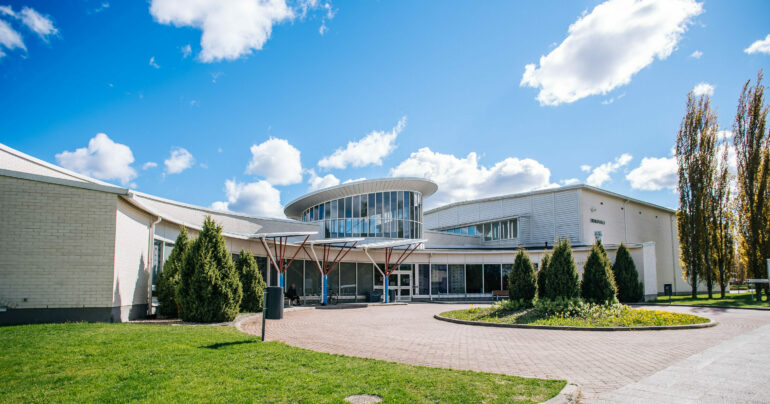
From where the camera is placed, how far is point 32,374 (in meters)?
5.80

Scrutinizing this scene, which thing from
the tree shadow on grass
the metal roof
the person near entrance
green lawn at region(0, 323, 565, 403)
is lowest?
Result: the person near entrance

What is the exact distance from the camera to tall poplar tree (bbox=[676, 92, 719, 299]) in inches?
1178

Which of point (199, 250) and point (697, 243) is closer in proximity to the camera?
point (199, 250)

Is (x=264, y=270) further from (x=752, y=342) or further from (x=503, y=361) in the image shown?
(x=752, y=342)

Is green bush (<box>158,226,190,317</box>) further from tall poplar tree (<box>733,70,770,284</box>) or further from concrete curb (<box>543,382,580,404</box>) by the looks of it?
tall poplar tree (<box>733,70,770,284</box>)

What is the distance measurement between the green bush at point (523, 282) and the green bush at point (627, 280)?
12.6 meters

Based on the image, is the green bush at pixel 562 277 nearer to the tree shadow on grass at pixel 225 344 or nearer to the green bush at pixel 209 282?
the green bush at pixel 209 282

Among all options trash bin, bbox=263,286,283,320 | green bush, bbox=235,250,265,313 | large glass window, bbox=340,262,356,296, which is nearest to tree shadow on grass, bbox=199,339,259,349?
trash bin, bbox=263,286,283,320

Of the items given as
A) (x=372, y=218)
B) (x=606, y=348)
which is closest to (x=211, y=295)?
(x=606, y=348)

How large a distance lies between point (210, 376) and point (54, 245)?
764cm

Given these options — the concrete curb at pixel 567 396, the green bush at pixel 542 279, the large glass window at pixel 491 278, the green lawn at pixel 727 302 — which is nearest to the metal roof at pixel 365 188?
the large glass window at pixel 491 278

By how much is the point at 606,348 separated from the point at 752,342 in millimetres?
3337

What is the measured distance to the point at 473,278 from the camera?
31750 mm

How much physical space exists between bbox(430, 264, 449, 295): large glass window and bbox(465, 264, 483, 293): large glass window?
158 centimetres
